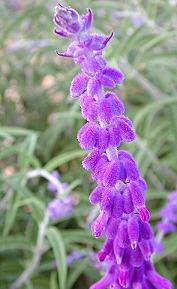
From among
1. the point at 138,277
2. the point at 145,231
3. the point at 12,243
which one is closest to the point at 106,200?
the point at 145,231

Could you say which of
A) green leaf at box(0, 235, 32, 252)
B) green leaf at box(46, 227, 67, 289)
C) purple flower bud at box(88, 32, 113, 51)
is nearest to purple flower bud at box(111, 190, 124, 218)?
purple flower bud at box(88, 32, 113, 51)

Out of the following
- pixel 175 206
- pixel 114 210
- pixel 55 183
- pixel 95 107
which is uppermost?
pixel 55 183

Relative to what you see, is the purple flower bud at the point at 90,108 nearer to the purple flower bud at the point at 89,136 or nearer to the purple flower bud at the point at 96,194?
the purple flower bud at the point at 89,136

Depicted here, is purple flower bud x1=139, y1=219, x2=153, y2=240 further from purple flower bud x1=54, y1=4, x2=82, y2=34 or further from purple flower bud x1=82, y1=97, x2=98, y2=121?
purple flower bud x1=54, y1=4, x2=82, y2=34

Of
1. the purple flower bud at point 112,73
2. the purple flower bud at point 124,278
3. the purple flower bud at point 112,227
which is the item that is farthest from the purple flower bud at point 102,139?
the purple flower bud at point 124,278

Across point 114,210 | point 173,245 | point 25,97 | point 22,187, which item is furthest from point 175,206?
point 25,97

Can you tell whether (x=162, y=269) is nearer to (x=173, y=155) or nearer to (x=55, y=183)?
(x=173, y=155)

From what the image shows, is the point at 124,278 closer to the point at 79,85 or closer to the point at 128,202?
the point at 128,202
